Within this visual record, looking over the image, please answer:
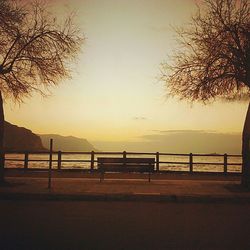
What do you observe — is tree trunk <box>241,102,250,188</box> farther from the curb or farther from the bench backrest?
the bench backrest

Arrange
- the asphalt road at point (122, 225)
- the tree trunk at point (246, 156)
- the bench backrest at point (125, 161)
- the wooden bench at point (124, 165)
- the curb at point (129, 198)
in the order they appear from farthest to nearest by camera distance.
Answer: the bench backrest at point (125, 161) < the wooden bench at point (124, 165) < the tree trunk at point (246, 156) < the curb at point (129, 198) < the asphalt road at point (122, 225)

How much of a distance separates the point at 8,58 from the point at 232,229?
10.1 metres

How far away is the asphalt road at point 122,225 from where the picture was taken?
6.00 metres

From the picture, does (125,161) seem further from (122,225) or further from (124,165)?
(122,225)

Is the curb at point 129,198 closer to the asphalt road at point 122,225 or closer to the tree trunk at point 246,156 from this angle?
the asphalt road at point 122,225

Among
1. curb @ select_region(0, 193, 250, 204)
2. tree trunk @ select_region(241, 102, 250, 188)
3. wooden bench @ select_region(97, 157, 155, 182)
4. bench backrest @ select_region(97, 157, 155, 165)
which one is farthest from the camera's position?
bench backrest @ select_region(97, 157, 155, 165)

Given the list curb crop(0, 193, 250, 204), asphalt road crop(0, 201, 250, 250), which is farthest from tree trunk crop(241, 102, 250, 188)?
asphalt road crop(0, 201, 250, 250)

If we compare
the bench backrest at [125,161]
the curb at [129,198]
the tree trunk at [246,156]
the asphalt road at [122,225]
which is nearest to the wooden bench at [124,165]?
the bench backrest at [125,161]

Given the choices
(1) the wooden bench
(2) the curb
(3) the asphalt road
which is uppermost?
(1) the wooden bench

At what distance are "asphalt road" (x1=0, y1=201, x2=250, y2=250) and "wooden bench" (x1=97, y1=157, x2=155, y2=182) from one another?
15.9ft

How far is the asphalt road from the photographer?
19.7 feet

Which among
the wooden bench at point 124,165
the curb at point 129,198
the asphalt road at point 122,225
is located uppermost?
the wooden bench at point 124,165

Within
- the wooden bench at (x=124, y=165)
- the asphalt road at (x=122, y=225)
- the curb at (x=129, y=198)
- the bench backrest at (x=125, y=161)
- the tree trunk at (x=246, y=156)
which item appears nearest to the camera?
the asphalt road at (x=122, y=225)

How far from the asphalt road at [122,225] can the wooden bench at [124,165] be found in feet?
15.9
